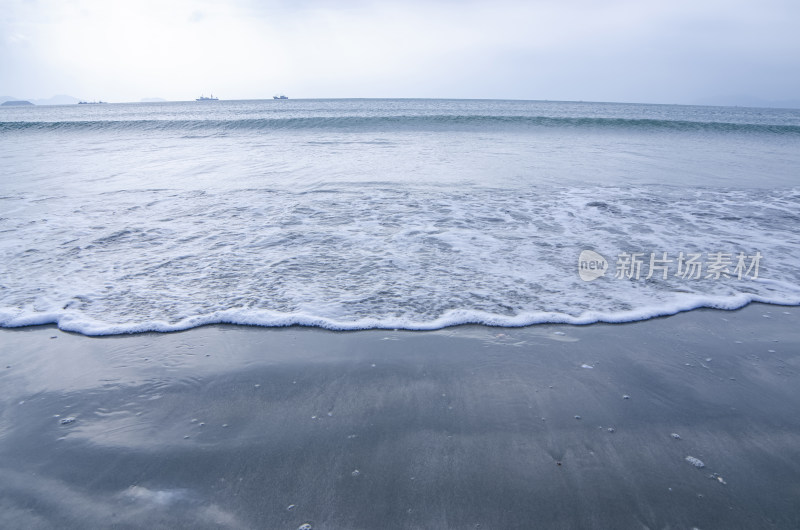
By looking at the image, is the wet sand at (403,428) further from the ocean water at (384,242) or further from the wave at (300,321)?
the ocean water at (384,242)

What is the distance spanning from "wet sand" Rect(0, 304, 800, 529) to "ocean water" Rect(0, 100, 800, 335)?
0.41m

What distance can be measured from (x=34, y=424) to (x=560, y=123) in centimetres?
2856

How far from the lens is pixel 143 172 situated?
10.0 metres

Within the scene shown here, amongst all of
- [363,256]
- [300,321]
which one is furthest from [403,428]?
[363,256]

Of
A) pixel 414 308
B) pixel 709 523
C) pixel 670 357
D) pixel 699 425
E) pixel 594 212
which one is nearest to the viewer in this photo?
pixel 709 523

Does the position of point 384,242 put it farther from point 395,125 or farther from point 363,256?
point 395,125

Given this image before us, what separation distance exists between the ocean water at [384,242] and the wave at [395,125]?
13573 millimetres

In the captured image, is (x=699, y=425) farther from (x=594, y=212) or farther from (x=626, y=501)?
(x=594, y=212)

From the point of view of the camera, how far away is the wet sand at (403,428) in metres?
1.85

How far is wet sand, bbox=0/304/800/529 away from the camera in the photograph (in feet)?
6.07

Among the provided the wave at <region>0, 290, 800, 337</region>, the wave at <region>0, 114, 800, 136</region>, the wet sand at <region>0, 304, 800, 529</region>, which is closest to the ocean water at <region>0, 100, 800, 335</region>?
the wave at <region>0, 290, 800, 337</region>

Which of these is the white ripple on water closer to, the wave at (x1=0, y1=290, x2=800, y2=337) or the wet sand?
the wave at (x1=0, y1=290, x2=800, y2=337)

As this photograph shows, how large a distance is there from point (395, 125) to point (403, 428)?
23.8m

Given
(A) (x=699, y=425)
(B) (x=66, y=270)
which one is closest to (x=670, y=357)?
(A) (x=699, y=425)
